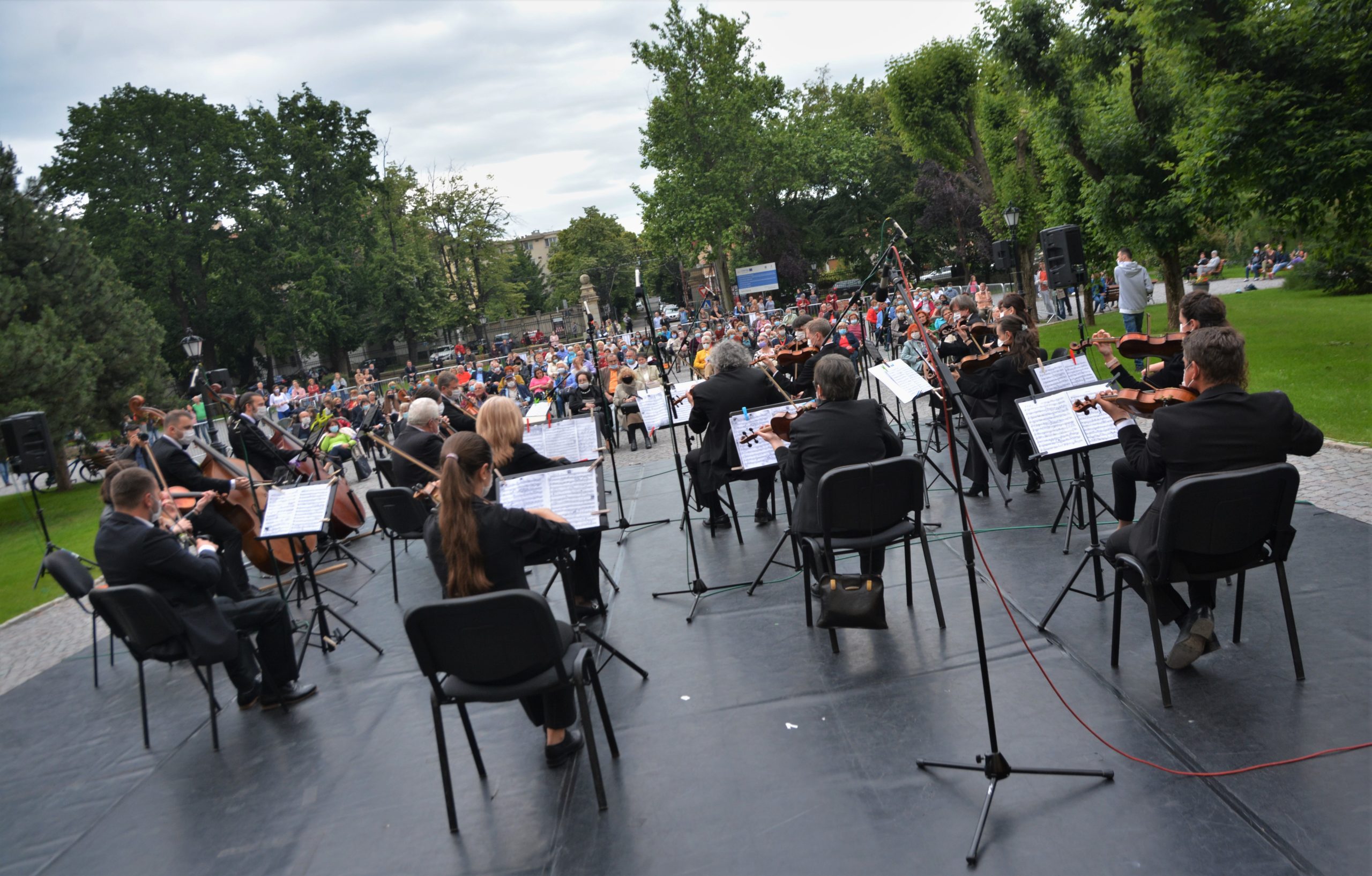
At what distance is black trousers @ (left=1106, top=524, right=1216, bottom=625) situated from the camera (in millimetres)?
3555

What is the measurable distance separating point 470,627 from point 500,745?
4.12ft

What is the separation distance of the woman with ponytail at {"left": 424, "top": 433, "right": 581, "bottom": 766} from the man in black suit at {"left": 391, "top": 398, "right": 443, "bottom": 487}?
2.57m

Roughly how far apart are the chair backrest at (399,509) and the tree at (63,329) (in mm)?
11422


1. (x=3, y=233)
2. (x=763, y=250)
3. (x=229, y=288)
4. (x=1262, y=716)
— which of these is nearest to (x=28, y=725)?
(x=1262, y=716)

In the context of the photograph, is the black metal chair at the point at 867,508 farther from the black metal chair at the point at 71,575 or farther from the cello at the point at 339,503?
the cello at the point at 339,503

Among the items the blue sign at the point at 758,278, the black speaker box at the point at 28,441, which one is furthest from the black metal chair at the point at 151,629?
the blue sign at the point at 758,278

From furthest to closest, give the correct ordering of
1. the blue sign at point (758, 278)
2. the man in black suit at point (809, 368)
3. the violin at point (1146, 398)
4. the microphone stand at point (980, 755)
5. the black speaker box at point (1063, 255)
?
1. the blue sign at point (758, 278)
2. the black speaker box at point (1063, 255)
3. the man in black suit at point (809, 368)
4. the violin at point (1146, 398)
5. the microphone stand at point (980, 755)

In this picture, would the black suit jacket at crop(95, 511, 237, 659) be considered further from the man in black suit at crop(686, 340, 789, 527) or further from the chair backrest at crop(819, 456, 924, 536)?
the man in black suit at crop(686, 340, 789, 527)

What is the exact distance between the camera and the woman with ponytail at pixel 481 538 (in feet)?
11.2

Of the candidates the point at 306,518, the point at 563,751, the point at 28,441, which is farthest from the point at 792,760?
the point at 28,441

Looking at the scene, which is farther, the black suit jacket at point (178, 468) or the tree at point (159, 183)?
the tree at point (159, 183)

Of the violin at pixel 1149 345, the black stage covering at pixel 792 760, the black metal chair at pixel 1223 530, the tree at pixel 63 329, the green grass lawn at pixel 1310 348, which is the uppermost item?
the tree at pixel 63 329

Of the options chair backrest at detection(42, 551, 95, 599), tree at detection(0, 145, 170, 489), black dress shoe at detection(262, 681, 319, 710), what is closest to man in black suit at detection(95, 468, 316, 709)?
black dress shoe at detection(262, 681, 319, 710)

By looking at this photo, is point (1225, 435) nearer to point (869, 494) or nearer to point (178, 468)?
point (869, 494)
